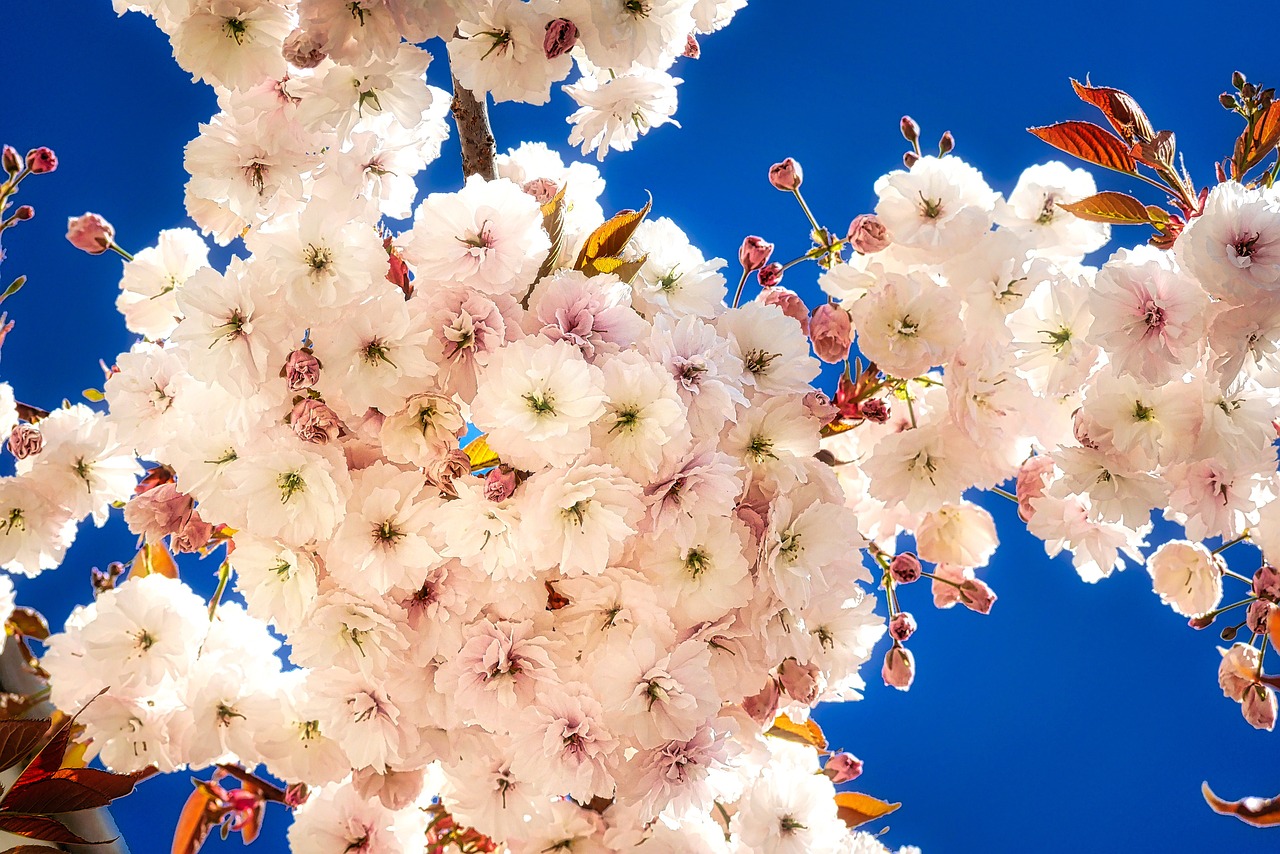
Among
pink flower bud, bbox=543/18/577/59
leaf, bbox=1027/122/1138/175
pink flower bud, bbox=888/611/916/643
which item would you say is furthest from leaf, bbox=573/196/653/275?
pink flower bud, bbox=888/611/916/643

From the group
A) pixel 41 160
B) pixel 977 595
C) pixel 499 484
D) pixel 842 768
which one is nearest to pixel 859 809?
pixel 842 768

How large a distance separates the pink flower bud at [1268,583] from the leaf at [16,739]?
94 cm

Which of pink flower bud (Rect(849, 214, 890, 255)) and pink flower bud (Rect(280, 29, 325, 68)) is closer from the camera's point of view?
pink flower bud (Rect(280, 29, 325, 68))

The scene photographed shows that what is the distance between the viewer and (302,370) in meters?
0.69

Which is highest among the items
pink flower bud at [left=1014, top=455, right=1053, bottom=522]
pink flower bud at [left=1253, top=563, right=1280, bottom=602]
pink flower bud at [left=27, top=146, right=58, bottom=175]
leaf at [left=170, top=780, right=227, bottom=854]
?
pink flower bud at [left=27, top=146, right=58, bottom=175]

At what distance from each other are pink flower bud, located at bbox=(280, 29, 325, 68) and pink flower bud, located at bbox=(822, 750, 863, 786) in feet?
2.72

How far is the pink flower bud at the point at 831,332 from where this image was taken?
88cm

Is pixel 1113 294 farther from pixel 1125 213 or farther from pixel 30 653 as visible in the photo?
pixel 30 653

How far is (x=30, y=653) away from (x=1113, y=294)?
3.85ft

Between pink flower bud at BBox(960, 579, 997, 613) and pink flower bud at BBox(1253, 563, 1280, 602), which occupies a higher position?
pink flower bud at BBox(960, 579, 997, 613)

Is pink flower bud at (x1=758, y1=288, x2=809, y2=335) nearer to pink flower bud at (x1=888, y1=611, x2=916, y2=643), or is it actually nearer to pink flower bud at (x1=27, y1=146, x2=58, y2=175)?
pink flower bud at (x1=888, y1=611, x2=916, y2=643)

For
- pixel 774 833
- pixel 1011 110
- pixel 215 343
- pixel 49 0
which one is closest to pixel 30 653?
pixel 215 343

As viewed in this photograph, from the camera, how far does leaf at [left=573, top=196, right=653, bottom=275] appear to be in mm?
788

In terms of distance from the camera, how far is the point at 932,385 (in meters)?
0.96
